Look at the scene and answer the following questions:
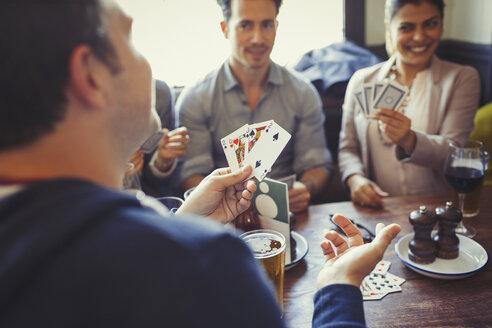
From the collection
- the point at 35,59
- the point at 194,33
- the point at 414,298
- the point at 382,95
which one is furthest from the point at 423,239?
the point at 194,33

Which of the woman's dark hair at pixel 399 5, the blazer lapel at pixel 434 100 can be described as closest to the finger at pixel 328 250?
the blazer lapel at pixel 434 100

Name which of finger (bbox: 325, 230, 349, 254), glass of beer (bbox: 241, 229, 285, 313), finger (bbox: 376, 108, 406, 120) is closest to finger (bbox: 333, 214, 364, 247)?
finger (bbox: 325, 230, 349, 254)

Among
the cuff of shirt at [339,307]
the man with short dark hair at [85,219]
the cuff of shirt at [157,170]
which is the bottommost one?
the cuff of shirt at [157,170]

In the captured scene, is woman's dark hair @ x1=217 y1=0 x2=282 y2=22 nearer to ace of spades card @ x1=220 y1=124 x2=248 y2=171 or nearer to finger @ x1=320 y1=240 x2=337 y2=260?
ace of spades card @ x1=220 y1=124 x2=248 y2=171

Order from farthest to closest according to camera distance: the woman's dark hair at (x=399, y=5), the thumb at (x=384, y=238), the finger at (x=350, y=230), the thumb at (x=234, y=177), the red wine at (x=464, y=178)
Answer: the woman's dark hair at (x=399, y=5) → the red wine at (x=464, y=178) → the thumb at (x=234, y=177) → the finger at (x=350, y=230) → the thumb at (x=384, y=238)

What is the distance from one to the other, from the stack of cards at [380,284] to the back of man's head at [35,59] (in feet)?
2.91

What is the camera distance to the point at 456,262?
1.18m

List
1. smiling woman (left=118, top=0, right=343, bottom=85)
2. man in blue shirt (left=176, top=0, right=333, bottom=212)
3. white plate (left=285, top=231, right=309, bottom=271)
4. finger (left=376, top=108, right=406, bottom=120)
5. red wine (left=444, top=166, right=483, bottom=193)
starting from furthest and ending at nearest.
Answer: smiling woman (left=118, top=0, right=343, bottom=85) → man in blue shirt (left=176, top=0, right=333, bottom=212) → finger (left=376, top=108, right=406, bottom=120) → red wine (left=444, top=166, right=483, bottom=193) → white plate (left=285, top=231, right=309, bottom=271)

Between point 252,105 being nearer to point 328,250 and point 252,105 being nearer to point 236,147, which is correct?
point 236,147

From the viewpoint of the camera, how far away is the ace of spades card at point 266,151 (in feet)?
3.50

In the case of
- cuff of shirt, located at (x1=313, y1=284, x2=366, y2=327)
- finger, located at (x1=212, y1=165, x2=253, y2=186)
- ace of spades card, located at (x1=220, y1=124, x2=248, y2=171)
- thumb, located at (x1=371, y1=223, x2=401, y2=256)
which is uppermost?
ace of spades card, located at (x1=220, y1=124, x2=248, y2=171)

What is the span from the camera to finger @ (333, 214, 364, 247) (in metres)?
0.97

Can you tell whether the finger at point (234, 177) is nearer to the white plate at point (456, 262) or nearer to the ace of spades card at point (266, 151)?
the ace of spades card at point (266, 151)

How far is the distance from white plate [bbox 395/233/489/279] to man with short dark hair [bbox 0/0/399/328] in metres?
0.74
